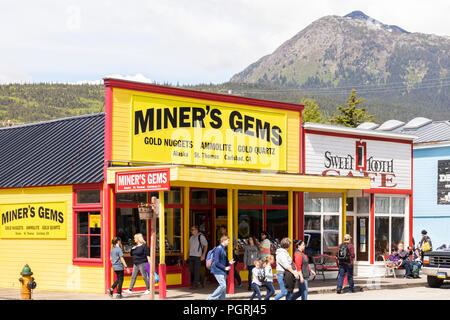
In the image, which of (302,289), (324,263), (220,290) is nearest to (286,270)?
(302,289)

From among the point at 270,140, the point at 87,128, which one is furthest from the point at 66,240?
the point at 270,140

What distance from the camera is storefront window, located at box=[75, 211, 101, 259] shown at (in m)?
21.1

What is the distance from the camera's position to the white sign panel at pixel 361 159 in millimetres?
26969

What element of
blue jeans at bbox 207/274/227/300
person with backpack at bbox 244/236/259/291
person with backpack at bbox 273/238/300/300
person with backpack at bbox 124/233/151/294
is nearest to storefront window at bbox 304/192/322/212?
person with backpack at bbox 244/236/259/291

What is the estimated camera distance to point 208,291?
21.3 meters

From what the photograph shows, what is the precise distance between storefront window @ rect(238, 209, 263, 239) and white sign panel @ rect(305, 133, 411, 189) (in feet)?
9.57

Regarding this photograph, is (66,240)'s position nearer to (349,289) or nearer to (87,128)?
(87,128)

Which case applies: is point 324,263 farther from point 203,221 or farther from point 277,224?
point 203,221

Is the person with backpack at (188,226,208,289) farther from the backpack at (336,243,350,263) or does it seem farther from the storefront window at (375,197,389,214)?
the storefront window at (375,197,389,214)

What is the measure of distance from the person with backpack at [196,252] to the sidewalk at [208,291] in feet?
→ 1.27

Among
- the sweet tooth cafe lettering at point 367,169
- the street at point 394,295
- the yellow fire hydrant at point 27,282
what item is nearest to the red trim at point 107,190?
the yellow fire hydrant at point 27,282

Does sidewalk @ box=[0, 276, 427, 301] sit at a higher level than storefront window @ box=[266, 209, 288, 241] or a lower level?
lower

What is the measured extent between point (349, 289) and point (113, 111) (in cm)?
896

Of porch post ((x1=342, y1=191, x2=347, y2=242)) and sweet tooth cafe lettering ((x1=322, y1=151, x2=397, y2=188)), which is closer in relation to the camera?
porch post ((x1=342, y1=191, x2=347, y2=242))
